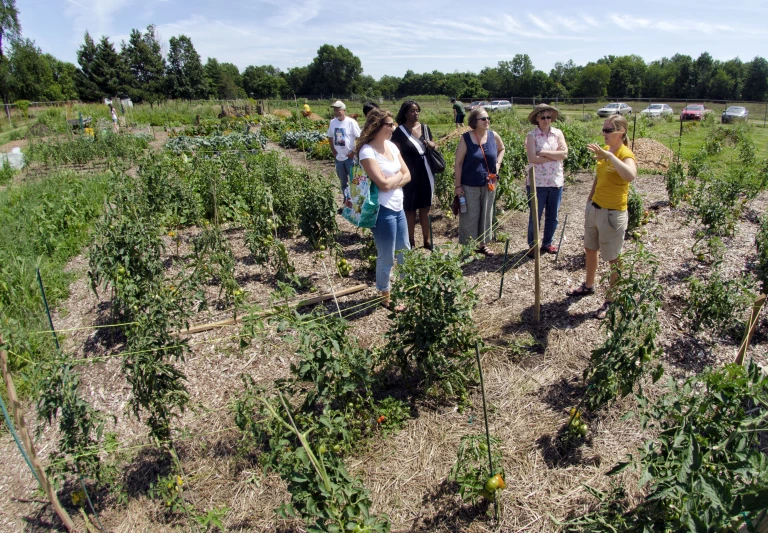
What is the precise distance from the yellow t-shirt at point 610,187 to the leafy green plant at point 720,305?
0.84 m

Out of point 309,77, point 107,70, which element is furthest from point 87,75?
point 309,77

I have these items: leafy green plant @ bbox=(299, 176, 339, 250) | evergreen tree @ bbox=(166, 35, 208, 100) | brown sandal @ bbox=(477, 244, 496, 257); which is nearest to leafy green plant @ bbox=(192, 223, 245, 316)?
leafy green plant @ bbox=(299, 176, 339, 250)

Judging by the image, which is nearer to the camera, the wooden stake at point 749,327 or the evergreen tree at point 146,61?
the wooden stake at point 749,327

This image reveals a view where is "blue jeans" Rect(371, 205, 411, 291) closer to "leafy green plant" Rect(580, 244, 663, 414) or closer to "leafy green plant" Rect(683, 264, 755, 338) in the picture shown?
"leafy green plant" Rect(580, 244, 663, 414)

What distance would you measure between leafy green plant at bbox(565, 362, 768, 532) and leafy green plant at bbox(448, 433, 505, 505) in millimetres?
531

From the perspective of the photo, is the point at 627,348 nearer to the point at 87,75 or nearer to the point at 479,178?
the point at 479,178

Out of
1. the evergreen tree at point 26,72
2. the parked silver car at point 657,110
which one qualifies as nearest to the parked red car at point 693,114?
the parked silver car at point 657,110

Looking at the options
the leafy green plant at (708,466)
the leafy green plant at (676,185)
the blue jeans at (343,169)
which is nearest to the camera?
the leafy green plant at (708,466)

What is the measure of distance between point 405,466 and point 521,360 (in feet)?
4.48

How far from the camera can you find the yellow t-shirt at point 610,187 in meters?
3.76

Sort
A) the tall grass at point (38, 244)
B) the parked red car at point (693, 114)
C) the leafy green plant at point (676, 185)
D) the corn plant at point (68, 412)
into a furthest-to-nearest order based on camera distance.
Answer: the parked red car at point (693, 114) → the leafy green plant at point (676, 185) → the tall grass at point (38, 244) → the corn plant at point (68, 412)

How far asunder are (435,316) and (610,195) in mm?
2064

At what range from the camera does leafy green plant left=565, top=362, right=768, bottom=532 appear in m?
1.54

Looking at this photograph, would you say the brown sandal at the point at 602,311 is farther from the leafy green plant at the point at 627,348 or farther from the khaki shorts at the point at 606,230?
the leafy green plant at the point at 627,348
